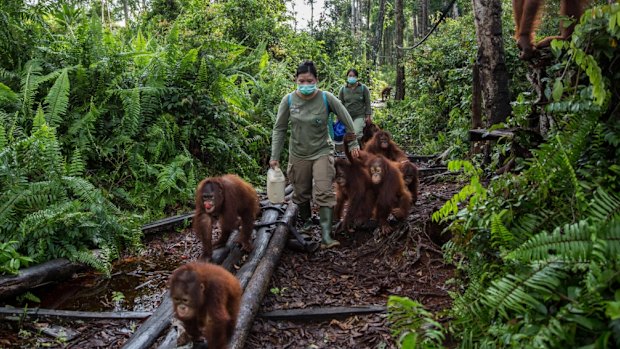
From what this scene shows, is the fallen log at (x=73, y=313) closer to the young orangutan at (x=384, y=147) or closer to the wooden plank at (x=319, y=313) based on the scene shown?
the wooden plank at (x=319, y=313)

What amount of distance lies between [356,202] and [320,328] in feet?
8.23

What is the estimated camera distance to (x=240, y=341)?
4.00 metres

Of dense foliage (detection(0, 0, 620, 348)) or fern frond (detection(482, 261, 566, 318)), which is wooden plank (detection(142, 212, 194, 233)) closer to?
dense foliage (detection(0, 0, 620, 348))

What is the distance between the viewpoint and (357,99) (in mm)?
10984

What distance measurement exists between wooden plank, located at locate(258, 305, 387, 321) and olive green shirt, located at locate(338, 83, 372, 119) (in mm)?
6723

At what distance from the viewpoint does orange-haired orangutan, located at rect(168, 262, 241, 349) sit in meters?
3.58

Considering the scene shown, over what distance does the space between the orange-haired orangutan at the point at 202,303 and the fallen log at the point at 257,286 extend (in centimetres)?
19

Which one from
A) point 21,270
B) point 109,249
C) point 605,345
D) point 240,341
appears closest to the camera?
point 605,345

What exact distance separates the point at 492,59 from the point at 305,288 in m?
4.47

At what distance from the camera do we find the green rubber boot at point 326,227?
659cm

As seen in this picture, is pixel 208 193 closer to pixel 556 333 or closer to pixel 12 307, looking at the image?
pixel 12 307

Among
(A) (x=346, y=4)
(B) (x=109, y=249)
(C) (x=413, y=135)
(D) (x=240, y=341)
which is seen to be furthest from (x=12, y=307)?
(A) (x=346, y=4)

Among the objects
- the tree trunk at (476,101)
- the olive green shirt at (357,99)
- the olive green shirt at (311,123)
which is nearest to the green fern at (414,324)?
the olive green shirt at (311,123)

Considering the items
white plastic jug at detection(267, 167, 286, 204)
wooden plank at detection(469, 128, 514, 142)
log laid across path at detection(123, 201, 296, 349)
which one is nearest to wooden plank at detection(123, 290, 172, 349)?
log laid across path at detection(123, 201, 296, 349)
